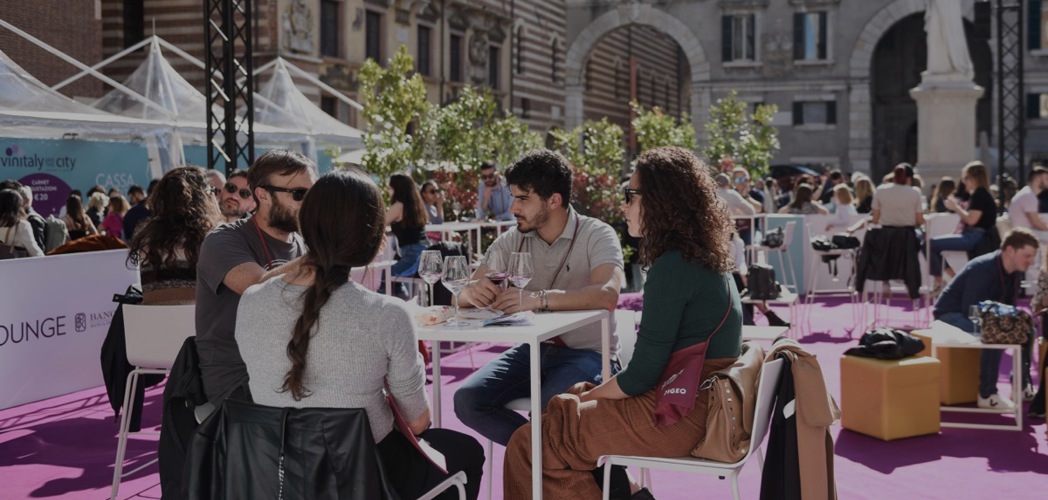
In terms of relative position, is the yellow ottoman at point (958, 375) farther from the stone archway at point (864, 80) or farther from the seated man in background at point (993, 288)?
the stone archway at point (864, 80)

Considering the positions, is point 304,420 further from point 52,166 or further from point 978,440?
point 52,166

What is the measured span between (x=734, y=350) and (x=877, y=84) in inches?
1730

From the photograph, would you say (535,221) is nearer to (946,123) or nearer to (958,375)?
(958,375)

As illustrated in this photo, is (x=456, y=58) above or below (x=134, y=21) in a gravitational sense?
above

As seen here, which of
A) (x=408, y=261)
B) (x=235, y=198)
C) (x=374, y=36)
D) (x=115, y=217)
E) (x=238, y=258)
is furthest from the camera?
(x=374, y=36)

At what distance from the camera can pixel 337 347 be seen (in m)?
3.10

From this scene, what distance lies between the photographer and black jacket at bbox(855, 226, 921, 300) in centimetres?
1112

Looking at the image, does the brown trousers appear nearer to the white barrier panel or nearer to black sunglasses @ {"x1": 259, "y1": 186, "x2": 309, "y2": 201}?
black sunglasses @ {"x1": 259, "y1": 186, "x2": 309, "y2": 201}

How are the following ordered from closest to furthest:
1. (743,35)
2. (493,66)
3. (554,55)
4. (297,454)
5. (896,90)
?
(297,454) < (493,66) < (554,55) < (743,35) < (896,90)

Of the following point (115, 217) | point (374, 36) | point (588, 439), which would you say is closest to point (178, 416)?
point (588, 439)

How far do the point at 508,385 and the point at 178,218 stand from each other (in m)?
1.96

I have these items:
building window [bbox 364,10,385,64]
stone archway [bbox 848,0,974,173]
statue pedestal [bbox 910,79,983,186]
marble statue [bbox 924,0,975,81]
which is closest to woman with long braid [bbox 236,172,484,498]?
marble statue [bbox 924,0,975,81]

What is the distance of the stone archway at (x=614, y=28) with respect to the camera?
4275cm

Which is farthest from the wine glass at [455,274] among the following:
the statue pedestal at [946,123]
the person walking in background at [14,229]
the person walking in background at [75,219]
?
the statue pedestal at [946,123]
